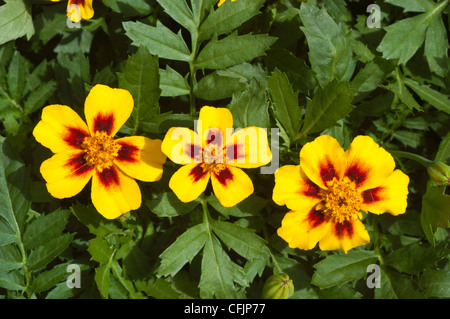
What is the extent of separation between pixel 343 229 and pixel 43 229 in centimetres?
96

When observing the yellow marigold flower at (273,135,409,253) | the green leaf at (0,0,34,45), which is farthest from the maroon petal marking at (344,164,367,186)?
the green leaf at (0,0,34,45)

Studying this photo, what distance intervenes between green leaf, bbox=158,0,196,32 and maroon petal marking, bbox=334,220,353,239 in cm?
79

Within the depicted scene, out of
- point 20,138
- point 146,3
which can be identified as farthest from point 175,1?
point 20,138

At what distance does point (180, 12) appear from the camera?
170 centimetres

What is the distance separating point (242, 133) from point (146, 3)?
663 mm

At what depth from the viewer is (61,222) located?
1.68m

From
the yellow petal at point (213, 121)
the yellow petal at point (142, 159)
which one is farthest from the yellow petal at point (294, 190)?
the yellow petal at point (142, 159)

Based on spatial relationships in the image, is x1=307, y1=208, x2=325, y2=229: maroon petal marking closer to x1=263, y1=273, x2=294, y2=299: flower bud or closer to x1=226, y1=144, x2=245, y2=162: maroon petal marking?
x1=263, y1=273, x2=294, y2=299: flower bud

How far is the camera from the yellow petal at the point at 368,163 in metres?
1.57

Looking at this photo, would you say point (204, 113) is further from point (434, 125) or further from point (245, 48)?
point (434, 125)

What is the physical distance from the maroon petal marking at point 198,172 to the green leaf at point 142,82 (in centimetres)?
22

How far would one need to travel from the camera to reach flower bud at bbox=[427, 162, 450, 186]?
62.8 inches

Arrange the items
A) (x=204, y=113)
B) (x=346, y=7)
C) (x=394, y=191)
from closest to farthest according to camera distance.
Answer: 1. (x=204, y=113)
2. (x=394, y=191)
3. (x=346, y=7)

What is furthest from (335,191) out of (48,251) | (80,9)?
(80,9)
